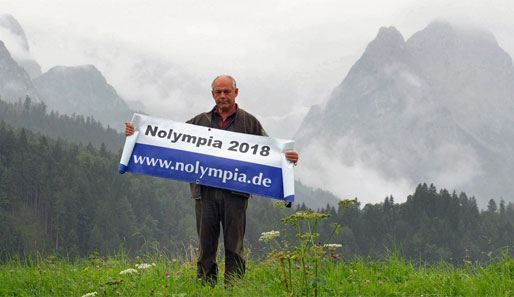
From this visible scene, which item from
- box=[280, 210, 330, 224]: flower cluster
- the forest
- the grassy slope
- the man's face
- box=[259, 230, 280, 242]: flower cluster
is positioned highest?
the forest

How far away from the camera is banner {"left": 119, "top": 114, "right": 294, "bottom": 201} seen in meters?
6.36

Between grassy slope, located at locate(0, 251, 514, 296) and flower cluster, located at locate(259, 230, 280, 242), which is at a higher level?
flower cluster, located at locate(259, 230, 280, 242)

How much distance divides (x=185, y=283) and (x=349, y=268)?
6.76ft

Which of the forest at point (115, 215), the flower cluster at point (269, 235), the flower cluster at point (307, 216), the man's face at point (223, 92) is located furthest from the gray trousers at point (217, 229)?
the forest at point (115, 215)

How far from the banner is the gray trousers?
0.53ft

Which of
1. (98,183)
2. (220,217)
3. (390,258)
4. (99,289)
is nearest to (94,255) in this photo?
(99,289)

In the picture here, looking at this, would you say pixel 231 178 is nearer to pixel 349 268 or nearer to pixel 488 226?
pixel 349 268

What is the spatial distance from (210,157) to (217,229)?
961 mm

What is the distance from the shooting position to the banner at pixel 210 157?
6.36m

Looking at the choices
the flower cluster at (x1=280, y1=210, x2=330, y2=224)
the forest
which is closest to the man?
the flower cluster at (x1=280, y1=210, x2=330, y2=224)

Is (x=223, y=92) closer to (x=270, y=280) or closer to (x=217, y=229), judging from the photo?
(x=217, y=229)

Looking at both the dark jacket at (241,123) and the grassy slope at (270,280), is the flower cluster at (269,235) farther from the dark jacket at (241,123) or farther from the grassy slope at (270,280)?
the dark jacket at (241,123)

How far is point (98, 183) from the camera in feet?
520

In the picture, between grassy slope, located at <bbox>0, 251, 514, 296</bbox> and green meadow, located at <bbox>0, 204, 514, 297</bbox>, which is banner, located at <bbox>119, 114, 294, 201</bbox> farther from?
grassy slope, located at <bbox>0, 251, 514, 296</bbox>
